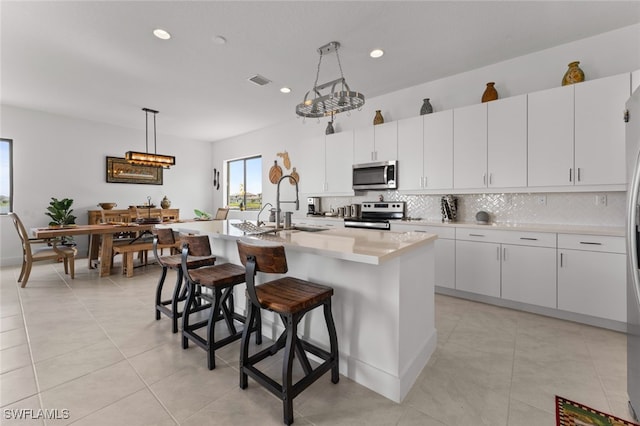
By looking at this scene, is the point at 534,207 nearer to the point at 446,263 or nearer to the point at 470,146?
the point at 470,146

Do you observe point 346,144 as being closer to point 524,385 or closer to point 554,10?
point 554,10

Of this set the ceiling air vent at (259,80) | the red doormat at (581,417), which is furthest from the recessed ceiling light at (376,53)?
the red doormat at (581,417)

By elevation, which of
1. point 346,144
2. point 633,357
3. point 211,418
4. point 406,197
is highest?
point 346,144

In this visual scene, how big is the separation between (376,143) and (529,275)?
2.46 m

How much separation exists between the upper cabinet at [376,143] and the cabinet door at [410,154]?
0.29ft

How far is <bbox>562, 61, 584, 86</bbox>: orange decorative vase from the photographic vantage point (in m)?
2.74

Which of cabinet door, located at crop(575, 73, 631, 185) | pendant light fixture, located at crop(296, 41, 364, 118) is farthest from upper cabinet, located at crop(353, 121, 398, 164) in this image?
cabinet door, located at crop(575, 73, 631, 185)

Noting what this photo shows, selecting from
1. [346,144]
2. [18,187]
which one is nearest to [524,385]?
[346,144]

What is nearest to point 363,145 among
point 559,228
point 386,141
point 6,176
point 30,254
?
point 386,141

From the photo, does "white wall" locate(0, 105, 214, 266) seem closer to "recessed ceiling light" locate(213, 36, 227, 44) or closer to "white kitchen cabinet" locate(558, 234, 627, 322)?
"recessed ceiling light" locate(213, 36, 227, 44)

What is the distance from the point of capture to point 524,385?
171 cm

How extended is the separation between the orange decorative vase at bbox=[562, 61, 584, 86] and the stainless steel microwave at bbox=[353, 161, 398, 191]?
191 cm

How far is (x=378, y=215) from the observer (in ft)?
14.0

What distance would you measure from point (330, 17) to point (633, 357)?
10.2 feet
